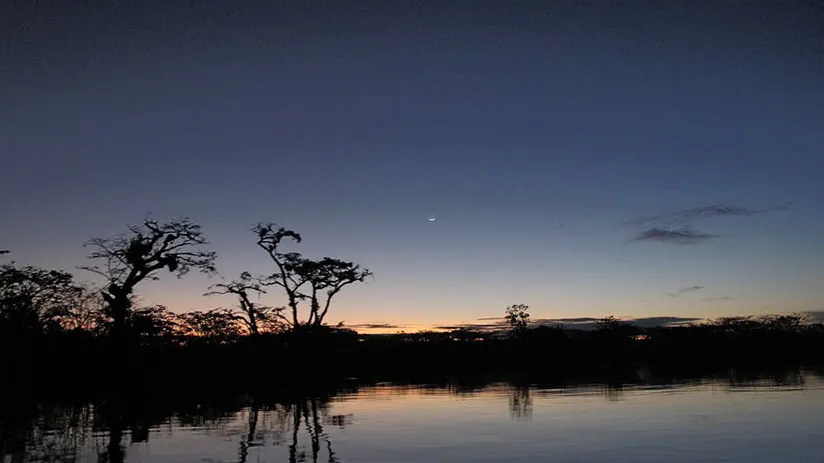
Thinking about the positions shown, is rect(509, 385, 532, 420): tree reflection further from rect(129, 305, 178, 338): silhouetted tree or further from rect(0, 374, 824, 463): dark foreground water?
rect(129, 305, 178, 338): silhouetted tree

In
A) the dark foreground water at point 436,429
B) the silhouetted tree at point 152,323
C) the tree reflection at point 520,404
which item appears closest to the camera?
the dark foreground water at point 436,429

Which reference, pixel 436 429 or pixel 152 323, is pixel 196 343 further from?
pixel 436 429

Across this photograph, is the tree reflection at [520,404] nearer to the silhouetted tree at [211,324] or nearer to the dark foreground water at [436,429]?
the dark foreground water at [436,429]

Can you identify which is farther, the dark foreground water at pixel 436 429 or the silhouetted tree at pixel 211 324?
the silhouetted tree at pixel 211 324

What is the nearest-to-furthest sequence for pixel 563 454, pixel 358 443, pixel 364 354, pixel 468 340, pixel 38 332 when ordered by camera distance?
pixel 563 454 < pixel 358 443 < pixel 38 332 < pixel 364 354 < pixel 468 340

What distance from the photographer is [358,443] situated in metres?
17.0

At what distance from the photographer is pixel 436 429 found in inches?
783

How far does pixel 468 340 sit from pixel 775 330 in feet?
171

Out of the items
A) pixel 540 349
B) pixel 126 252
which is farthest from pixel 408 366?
pixel 126 252

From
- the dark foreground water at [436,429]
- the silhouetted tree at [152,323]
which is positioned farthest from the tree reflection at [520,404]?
the silhouetted tree at [152,323]

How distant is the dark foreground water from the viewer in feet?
49.7

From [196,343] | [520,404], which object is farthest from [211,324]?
[520,404]

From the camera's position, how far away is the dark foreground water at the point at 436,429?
15156 millimetres

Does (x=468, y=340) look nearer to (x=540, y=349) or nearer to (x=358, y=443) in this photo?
(x=540, y=349)
